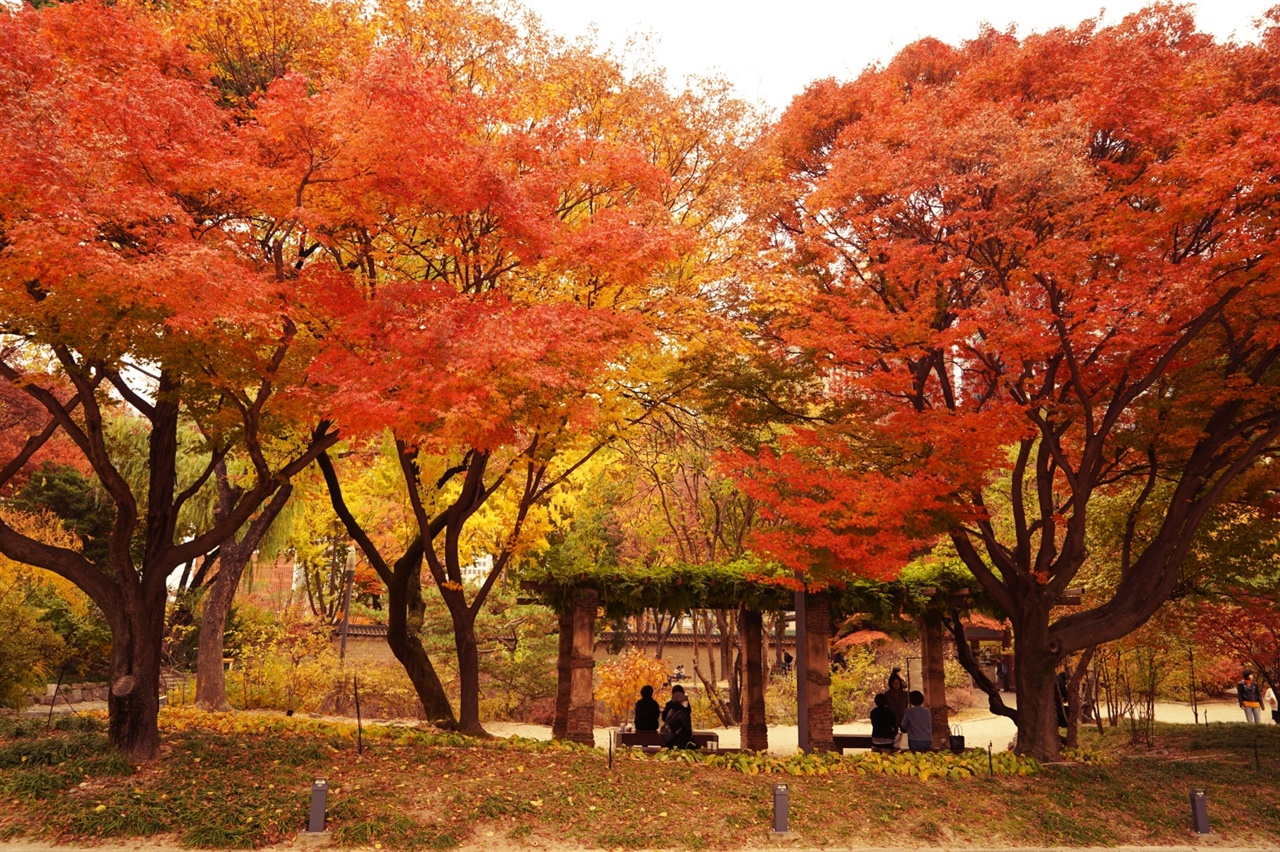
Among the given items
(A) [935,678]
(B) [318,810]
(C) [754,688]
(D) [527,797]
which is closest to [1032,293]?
(A) [935,678]

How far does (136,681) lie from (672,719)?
7.56 m

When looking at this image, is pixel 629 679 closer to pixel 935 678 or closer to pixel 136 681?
pixel 935 678

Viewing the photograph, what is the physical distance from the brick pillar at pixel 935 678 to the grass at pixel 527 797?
3538mm

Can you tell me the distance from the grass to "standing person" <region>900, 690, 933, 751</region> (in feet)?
5.56

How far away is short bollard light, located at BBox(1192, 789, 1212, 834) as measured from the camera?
10.7 m

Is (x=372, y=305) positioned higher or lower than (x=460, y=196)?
lower

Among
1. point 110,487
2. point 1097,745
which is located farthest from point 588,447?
point 1097,745

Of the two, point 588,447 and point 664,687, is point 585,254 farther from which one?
point 664,687

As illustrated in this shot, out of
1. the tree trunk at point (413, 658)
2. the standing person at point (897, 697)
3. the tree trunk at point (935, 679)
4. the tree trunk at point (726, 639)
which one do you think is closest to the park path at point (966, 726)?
the tree trunk at point (935, 679)

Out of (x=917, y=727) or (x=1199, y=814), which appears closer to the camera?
(x=1199, y=814)

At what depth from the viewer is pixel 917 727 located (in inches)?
532

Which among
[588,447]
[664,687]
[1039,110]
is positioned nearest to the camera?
[1039,110]

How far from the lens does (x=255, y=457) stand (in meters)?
10.8

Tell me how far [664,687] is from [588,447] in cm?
864
